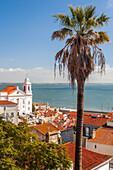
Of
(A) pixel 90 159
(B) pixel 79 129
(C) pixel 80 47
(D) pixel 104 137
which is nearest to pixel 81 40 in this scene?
(C) pixel 80 47

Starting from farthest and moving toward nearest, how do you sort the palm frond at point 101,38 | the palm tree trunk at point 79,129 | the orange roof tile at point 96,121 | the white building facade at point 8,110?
the white building facade at point 8,110, the orange roof tile at point 96,121, the palm frond at point 101,38, the palm tree trunk at point 79,129

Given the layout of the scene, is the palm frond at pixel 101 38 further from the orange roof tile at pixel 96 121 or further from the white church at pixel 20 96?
the white church at pixel 20 96

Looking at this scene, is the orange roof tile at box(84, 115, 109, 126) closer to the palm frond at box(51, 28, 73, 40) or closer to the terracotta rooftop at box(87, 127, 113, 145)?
the terracotta rooftop at box(87, 127, 113, 145)

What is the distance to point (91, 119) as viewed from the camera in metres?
29.9

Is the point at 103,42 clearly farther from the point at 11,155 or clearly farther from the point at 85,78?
the point at 11,155

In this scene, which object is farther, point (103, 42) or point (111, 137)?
point (111, 137)

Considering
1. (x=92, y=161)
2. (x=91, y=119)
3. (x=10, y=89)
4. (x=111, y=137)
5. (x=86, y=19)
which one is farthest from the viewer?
(x=10, y=89)

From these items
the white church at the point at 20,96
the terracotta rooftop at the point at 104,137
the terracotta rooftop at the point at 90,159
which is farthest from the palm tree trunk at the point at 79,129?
the white church at the point at 20,96

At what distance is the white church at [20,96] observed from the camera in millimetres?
66312

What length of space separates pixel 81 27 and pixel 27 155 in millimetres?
7393

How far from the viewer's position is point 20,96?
7106cm

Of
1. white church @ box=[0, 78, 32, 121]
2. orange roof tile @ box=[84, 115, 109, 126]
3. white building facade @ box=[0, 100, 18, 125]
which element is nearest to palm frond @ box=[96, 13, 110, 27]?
orange roof tile @ box=[84, 115, 109, 126]

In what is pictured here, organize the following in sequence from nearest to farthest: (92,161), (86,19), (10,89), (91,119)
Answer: (86,19) → (92,161) → (91,119) → (10,89)

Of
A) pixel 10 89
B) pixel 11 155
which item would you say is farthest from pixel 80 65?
pixel 10 89
